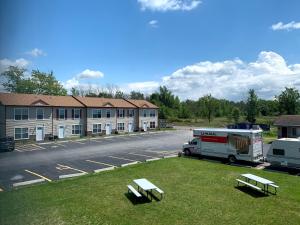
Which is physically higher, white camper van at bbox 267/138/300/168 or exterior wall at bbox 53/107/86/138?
exterior wall at bbox 53/107/86/138

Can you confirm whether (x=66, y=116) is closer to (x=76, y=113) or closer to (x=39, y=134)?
(x=76, y=113)

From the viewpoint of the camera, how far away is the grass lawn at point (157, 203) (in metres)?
11.4

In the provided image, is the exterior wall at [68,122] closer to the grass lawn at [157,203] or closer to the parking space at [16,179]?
the parking space at [16,179]

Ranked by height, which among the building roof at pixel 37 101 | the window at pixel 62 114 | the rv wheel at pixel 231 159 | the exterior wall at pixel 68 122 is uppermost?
the building roof at pixel 37 101

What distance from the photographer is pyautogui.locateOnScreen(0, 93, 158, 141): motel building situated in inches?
1490

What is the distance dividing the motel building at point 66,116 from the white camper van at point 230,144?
21.2m

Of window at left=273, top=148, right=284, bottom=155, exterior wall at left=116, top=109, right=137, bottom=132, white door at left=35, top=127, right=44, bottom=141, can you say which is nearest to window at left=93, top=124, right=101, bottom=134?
exterior wall at left=116, top=109, right=137, bottom=132

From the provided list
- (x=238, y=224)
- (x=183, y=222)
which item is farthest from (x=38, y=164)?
(x=238, y=224)

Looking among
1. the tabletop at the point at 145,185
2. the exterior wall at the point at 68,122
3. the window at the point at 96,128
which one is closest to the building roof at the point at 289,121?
the window at the point at 96,128

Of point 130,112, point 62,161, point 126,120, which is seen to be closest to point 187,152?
point 62,161

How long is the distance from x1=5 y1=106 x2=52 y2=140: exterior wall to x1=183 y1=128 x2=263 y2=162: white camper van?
24.0 metres

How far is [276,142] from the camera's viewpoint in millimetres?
22172

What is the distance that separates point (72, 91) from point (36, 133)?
177 ft

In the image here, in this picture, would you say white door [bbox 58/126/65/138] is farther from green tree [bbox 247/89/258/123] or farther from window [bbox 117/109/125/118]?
green tree [bbox 247/89/258/123]
